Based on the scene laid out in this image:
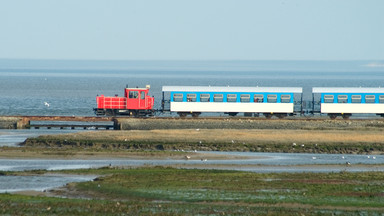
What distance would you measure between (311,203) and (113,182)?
379 inches

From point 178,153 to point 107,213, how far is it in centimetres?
2294

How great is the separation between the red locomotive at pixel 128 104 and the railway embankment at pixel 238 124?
6.32m

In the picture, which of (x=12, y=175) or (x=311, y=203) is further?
(x=12, y=175)

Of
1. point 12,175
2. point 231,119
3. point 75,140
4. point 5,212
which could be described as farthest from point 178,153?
point 5,212

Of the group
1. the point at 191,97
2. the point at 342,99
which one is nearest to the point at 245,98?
the point at 191,97

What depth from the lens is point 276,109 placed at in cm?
7931

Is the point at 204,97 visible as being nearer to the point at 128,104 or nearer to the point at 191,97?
the point at 191,97

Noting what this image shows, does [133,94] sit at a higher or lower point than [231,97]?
higher

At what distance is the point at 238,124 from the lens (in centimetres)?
7144

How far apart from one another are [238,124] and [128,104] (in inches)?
467

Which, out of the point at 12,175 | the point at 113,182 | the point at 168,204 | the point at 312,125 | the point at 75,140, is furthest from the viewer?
the point at 312,125

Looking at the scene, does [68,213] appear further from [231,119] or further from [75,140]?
[231,119]

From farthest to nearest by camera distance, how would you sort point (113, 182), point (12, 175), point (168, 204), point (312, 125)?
point (312, 125)
point (12, 175)
point (113, 182)
point (168, 204)

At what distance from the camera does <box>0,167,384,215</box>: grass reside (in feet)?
112
